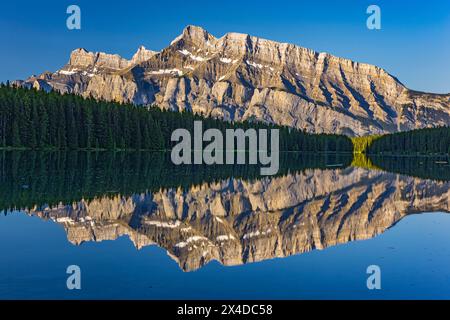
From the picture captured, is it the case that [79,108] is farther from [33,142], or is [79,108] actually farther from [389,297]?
[389,297]

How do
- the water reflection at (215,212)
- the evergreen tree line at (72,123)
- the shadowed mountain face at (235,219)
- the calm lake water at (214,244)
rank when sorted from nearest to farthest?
the calm lake water at (214,244)
the shadowed mountain face at (235,219)
the water reflection at (215,212)
the evergreen tree line at (72,123)

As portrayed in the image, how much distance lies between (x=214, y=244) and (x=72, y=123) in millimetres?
117699

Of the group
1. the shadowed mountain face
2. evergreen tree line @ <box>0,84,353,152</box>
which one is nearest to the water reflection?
→ the shadowed mountain face

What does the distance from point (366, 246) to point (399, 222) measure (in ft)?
26.4

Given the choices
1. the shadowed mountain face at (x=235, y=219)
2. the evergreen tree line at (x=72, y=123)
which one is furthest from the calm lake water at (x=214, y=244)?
the evergreen tree line at (x=72, y=123)

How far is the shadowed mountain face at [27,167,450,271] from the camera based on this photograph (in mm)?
19812

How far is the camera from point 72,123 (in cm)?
12938

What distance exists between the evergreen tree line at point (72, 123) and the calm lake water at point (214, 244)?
3469 inches

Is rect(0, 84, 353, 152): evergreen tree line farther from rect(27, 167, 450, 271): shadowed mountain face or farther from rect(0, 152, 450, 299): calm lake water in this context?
rect(27, 167, 450, 271): shadowed mountain face

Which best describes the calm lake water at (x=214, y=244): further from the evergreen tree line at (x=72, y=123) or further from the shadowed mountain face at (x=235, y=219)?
the evergreen tree line at (x=72, y=123)

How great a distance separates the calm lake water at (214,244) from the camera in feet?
44.8

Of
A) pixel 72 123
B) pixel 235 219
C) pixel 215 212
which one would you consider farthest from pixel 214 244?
pixel 72 123

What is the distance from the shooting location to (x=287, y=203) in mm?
35219
